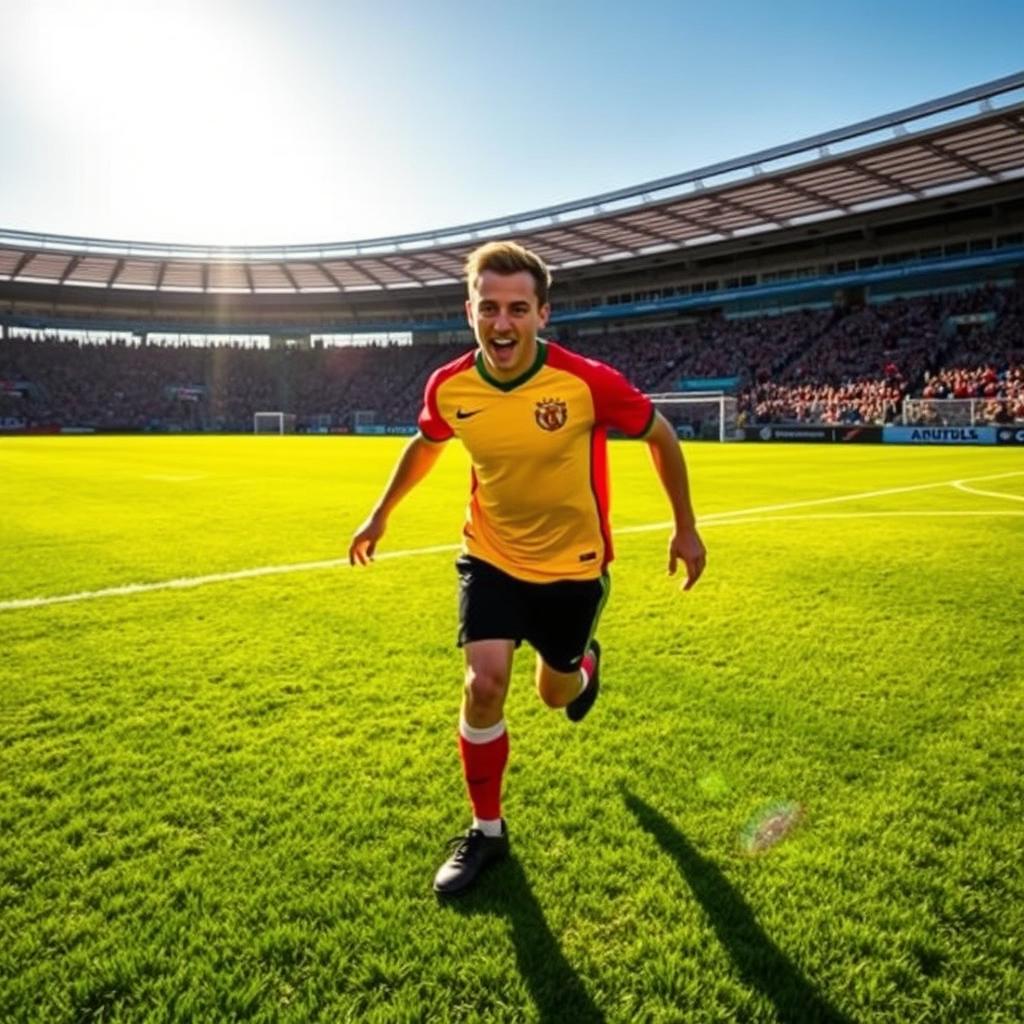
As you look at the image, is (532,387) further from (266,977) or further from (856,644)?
(856,644)

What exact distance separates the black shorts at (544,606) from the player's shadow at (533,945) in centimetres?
86

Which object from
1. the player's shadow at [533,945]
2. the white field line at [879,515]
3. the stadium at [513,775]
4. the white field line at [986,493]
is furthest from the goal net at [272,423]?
the player's shadow at [533,945]

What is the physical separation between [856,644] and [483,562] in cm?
285

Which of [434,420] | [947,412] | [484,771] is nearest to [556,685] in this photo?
[484,771]

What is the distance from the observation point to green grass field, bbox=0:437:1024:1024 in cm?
205

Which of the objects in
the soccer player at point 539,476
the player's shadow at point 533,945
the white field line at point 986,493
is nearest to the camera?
the player's shadow at point 533,945

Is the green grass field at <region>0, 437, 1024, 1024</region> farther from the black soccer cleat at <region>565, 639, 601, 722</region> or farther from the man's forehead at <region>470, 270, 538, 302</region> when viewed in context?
the man's forehead at <region>470, 270, 538, 302</region>

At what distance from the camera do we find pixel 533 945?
7.18 feet

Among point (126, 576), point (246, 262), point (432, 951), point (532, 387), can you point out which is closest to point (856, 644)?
point (532, 387)

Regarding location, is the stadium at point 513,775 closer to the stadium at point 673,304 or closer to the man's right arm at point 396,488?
the man's right arm at point 396,488

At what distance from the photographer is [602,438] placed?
3277 millimetres

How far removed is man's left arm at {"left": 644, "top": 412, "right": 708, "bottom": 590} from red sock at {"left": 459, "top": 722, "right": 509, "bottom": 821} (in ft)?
3.43

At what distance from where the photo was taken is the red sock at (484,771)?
107 inches

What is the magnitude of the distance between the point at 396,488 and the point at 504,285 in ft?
3.74
